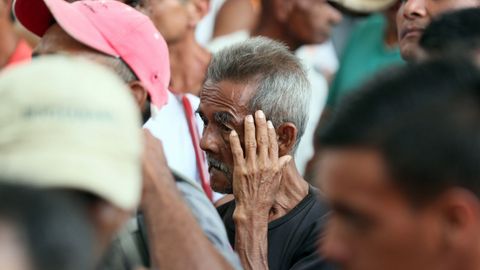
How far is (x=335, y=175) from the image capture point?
2.56 metres

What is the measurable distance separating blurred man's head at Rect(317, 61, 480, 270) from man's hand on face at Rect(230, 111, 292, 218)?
6.20 ft

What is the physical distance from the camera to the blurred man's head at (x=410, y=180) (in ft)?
8.05

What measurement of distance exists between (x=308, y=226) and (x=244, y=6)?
357 centimetres

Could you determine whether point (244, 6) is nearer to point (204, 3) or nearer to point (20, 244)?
point (204, 3)

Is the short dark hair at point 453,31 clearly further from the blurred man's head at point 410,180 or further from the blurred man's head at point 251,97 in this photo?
the blurred man's head at point 410,180

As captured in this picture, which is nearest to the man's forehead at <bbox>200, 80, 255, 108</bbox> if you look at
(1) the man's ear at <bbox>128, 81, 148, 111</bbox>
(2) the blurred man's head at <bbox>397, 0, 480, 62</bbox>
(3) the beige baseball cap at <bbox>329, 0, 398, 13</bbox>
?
(1) the man's ear at <bbox>128, 81, 148, 111</bbox>

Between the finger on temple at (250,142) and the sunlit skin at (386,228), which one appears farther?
the finger on temple at (250,142)

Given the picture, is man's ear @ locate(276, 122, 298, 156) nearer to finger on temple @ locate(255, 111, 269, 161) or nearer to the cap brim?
finger on temple @ locate(255, 111, 269, 161)

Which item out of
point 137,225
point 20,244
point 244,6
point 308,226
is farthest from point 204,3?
point 20,244

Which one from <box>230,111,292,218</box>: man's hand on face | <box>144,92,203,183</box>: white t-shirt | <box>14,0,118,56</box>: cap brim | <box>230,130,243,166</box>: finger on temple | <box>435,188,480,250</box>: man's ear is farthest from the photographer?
<box>144,92,203,183</box>: white t-shirt

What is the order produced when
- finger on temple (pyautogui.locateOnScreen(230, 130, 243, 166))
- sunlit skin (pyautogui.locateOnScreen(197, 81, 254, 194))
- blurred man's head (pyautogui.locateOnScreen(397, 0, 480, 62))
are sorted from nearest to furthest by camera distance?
finger on temple (pyautogui.locateOnScreen(230, 130, 243, 166))
sunlit skin (pyautogui.locateOnScreen(197, 81, 254, 194))
blurred man's head (pyautogui.locateOnScreen(397, 0, 480, 62))

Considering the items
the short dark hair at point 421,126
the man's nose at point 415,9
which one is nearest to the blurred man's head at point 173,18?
the man's nose at point 415,9

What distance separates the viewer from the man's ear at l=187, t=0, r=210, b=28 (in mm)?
6801

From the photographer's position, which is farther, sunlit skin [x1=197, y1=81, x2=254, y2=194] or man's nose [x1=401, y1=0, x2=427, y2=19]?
man's nose [x1=401, y1=0, x2=427, y2=19]
